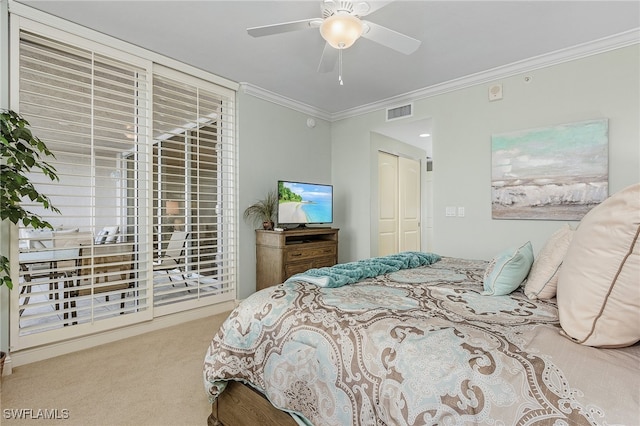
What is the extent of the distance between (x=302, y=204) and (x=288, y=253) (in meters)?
0.66

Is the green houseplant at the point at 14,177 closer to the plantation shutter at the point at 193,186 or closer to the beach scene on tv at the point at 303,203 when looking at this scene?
the plantation shutter at the point at 193,186

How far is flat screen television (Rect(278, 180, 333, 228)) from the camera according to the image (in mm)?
3672

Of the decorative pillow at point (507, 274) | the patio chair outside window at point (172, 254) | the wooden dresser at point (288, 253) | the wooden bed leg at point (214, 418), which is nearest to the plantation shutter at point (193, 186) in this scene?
the patio chair outside window at point (172, 254)

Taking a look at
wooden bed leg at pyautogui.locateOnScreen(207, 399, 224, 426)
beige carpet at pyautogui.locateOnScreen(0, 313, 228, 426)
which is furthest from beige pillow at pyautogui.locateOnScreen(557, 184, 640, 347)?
beige carpet at pyautogui.locateOnScreen(0, 313, 228, 426)

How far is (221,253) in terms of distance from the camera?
3.52 meters

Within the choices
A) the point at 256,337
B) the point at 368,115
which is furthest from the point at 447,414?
the point at 368,115

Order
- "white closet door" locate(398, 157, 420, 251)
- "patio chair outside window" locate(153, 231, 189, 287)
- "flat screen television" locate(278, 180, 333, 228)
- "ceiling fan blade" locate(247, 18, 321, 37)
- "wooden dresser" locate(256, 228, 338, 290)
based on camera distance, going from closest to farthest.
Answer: "ceiling fan blade" locate(247, 18, 321, 37) → "patio chair outside window" locate(153, 231, 189, 287) → "wooden dresser" locate(256, 228, 338, 290) → "flat screen television" locate(278, 180, 333, 228) → "white closet door" locate(398, 157, 420, 251)

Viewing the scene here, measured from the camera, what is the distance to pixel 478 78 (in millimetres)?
3383

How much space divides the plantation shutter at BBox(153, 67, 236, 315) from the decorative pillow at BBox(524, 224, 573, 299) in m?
2.88

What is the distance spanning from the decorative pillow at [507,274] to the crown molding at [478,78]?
2.51 meters

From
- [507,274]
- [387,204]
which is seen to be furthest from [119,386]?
[387,204]

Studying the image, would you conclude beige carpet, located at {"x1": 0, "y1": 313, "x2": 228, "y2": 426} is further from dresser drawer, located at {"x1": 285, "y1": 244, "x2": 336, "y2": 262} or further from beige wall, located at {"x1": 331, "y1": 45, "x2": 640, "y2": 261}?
beige wall, located at {"x1": 331, "y1": 45, "x2": 640, "y2": 261}

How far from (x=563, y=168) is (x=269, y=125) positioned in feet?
10.5

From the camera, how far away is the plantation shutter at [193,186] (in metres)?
3.12
